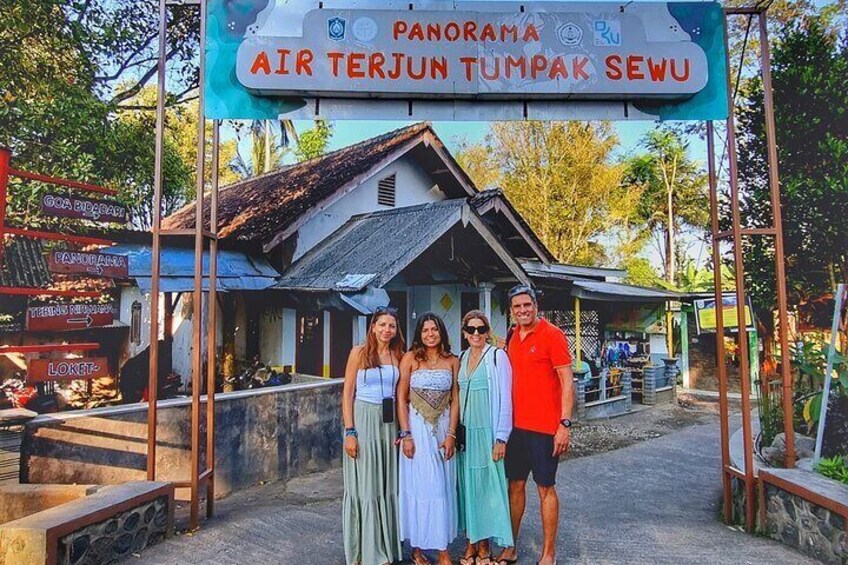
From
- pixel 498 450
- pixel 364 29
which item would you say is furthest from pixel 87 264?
pixel 498 450

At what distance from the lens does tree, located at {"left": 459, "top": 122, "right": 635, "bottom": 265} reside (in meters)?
16.4

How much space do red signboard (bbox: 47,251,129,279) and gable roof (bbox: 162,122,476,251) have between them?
11.3 ft

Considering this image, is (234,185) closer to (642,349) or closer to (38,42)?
(38,42)

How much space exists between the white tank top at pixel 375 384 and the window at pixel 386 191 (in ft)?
27.2

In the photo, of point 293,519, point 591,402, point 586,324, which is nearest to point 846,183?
point 591,402

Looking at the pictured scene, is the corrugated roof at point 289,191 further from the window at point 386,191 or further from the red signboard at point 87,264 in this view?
the red signboard at point 87,264

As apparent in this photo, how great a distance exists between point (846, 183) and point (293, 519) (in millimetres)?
7786

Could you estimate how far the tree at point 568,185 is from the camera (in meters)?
16.4

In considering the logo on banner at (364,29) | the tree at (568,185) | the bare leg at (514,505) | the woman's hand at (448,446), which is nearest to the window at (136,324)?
the logo on banner at (364,29)

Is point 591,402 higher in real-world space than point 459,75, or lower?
lower

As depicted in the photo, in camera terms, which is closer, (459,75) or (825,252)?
(459,75)

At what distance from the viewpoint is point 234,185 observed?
1509cm

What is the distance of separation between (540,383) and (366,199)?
27.3 ft

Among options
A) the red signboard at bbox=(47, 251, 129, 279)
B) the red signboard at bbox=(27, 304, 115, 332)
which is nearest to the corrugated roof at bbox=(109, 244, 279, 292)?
the red signboard at bbox=(47, 251, 129, 279)
